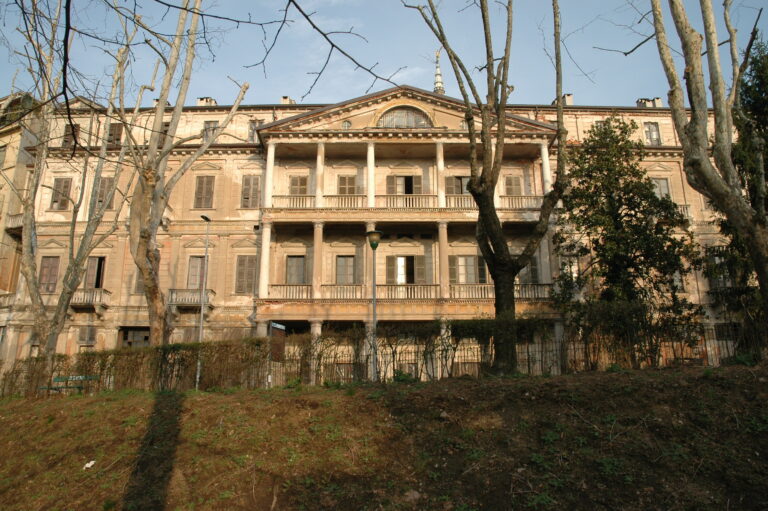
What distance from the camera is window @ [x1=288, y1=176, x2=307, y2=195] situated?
88.1ft

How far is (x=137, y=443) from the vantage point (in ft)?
27.4

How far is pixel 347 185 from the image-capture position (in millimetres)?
26875

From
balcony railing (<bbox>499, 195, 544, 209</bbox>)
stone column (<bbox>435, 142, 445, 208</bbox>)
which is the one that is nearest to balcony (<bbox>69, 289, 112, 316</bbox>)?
stone column (<bbox>435, 142, 445, 208</bbox>)

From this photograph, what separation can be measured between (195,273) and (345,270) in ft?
23.3

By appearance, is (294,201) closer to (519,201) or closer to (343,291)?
(343,291)

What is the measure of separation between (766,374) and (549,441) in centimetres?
363

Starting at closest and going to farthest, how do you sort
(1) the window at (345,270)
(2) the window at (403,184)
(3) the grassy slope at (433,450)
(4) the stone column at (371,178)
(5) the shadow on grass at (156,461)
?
(3) the grassy slope at (433,450) → (5) the shadow on grass at (156,461) → (4) the stone column at (371,178) → (1) the window at (345,270) → (2) the window at (403,184)

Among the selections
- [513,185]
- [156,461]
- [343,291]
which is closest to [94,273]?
[343,291]

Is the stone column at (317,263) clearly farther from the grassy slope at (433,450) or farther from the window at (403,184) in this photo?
the grassy slope at (433,450)

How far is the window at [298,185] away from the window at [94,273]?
9579 mm

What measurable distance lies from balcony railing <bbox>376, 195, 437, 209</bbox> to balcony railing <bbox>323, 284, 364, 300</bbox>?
3956 mm

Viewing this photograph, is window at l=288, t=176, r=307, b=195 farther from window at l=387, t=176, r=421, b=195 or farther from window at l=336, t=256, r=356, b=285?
window at l=387, t=176, r=421, b=195

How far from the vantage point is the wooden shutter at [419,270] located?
25545 mm

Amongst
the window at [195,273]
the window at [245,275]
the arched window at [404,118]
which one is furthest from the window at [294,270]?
the arched window at [404,118]
